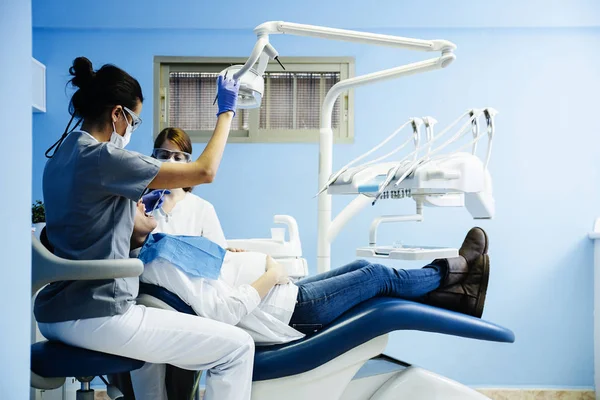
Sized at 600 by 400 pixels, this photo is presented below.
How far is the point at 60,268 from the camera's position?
4.37ft

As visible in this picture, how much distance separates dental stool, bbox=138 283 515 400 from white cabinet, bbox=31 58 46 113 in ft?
6.02

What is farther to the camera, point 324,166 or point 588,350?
point 588,350

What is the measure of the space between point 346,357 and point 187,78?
207 centimetres

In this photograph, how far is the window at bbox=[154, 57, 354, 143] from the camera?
11.2ft

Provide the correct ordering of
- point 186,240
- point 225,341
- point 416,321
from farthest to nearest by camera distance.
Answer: point 416,321
point 186,240
point 225,341

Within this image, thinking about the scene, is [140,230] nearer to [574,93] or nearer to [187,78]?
[187,78]

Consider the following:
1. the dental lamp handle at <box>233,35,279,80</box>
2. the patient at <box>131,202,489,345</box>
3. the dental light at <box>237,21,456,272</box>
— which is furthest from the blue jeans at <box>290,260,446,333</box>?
the dental lamp handle at <box>233,35,279,80</box>

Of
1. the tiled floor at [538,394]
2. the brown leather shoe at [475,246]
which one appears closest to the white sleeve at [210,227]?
the brown leather shoe at [475,246]

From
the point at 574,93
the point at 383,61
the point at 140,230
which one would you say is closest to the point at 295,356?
the point at 140,230

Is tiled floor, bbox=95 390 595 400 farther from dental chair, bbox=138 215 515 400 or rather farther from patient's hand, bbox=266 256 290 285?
patient's hand, bbox=266 256 290 285

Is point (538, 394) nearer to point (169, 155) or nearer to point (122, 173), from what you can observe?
point (169, 155)

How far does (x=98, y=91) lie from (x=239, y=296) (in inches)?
26.2

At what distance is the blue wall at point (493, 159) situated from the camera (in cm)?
334

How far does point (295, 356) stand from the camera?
74.4 inches
